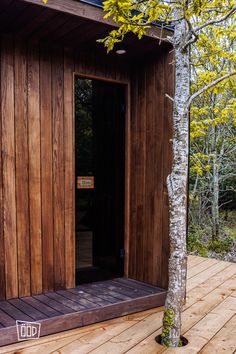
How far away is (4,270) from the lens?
2.92 meters

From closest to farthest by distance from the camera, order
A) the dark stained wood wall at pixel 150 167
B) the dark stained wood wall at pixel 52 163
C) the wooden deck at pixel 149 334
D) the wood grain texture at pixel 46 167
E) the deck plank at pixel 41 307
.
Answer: the wooden deck at pixel 149 334 < the deck plank at pixel 41 307 < the dark stained wood wall at pixel 52 163 < the wood grain texture at pixel 46 167 < the dark stained wood wall at pixel 150 167

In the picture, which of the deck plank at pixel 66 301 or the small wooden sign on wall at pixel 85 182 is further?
the small wooden sign on wall at pixel 85 182

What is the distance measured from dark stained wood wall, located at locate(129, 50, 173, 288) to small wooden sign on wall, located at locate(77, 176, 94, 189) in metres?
0.43

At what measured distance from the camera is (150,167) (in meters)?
3.36

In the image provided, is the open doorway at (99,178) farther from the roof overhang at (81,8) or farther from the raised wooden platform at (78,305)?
the roof overhang at (81,8)

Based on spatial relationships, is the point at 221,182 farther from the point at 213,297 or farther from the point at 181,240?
the point at 181,240

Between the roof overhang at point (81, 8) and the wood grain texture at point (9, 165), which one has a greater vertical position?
the roof overhang at point (81, 8)

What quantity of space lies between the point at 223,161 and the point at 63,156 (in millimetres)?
3426

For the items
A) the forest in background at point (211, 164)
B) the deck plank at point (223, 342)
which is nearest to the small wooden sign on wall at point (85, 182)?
the deck plank at point (223, 342)

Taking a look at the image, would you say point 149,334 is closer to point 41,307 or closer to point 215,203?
point 41,307

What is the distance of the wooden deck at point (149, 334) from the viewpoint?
7.49 ft

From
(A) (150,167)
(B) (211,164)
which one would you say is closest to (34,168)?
(A) (150,167)

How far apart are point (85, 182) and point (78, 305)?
1195 millimetres

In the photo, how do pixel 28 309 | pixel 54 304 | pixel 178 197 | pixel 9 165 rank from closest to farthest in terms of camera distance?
pixel 178 197 < pixel 28 309 < pixel 54 304 < pixel 9 165
